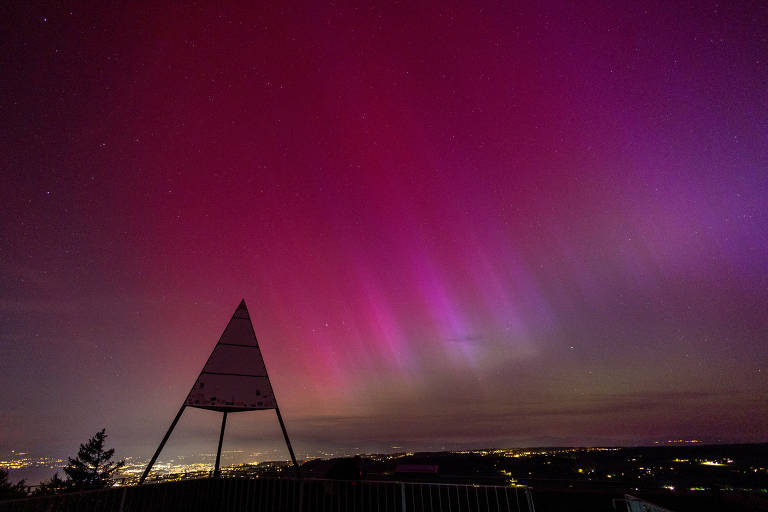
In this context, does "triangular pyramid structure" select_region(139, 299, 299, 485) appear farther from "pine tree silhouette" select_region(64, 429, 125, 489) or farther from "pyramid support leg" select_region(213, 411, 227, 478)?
"pine tree silhouette" select_region(64, 429, 125, 489)

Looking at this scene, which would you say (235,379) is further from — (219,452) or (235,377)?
(219,452)

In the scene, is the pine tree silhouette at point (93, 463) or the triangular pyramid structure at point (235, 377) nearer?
the triangular pyramid structure at point (235, 377)

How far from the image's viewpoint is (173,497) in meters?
8.98

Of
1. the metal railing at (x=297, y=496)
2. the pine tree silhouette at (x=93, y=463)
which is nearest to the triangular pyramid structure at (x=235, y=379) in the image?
the metal railing at (x=297, y=496)

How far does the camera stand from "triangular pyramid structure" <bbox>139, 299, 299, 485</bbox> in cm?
970

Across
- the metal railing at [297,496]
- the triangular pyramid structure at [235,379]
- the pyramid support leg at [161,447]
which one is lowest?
the metal railing at [297,496]

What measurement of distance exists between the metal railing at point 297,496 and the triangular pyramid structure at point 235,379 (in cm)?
64

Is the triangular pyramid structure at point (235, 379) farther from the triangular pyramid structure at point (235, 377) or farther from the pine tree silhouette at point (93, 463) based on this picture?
the pine tree silhouette at point (93, 463)

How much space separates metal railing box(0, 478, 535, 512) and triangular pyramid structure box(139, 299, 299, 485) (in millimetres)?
642

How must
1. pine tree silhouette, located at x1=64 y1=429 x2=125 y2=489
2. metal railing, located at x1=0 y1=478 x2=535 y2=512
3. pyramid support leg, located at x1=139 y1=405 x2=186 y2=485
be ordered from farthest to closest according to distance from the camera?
pine tree silhouette, located at x1=64 y1=429 x2=125 y2=489
pyramid support leg, located at x1=139 y1=405 x2=186 y2=485
metal railing, located at x1=0 y1=478 x2=535 y2=512

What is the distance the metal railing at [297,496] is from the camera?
8125mm

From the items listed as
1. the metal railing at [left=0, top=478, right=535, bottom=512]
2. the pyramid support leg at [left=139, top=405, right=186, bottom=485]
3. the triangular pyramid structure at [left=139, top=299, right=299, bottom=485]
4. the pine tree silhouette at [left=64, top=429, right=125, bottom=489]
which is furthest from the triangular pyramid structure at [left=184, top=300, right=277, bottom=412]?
the pine tree silhouette at [left=64, top=429, right=125, bottom=489]

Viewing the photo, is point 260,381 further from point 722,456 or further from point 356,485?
point 722,456

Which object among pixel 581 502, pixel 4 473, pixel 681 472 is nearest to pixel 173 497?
pixel 581 502
